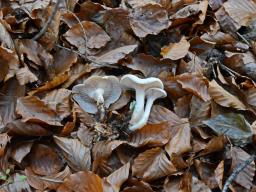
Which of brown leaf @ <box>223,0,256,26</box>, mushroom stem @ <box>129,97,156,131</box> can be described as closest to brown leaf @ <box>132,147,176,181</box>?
mushroom stem @ <box>129,97,156,131</box>

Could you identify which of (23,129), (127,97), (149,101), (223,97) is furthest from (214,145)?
(23,129)

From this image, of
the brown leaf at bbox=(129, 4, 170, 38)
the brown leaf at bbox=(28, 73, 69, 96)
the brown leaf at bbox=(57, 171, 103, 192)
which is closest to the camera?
the brown leaf at bbox=(57, 171, 103, 192)

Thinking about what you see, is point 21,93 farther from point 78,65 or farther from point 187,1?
point 187,1

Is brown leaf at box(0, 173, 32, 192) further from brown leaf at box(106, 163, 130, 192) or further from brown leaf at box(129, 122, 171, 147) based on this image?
brown leaf at box(129, 122, 171, 147)

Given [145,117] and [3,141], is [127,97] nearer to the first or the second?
[145,117]

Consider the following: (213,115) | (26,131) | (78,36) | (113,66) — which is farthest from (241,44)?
(26,131)
